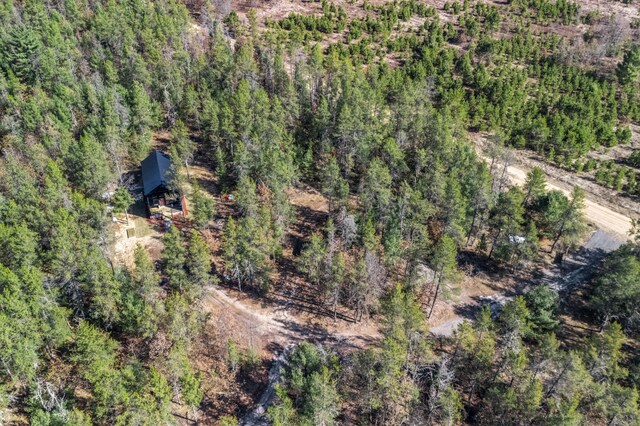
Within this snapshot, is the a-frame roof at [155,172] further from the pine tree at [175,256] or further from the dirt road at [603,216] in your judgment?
the dirt road at [603,216]

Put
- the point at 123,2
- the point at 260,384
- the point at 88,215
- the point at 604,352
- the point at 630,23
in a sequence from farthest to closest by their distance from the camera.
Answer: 1. the point at 630,23
2. the point at 123,2
3. the point at 88,215
4. the point at 260,384
5. the point at 604,352

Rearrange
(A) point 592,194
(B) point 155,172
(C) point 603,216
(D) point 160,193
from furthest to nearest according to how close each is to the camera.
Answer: (A) point 592,194 → (C) point 603,216 → (B) point 155,172 → (D) point 160,193

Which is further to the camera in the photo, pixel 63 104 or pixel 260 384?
pixel 63 104

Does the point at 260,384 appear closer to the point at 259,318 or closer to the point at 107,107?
the point at 259,318

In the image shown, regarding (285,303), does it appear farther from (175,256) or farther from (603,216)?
(603,216)

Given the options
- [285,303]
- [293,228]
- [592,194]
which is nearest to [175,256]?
[285,303]

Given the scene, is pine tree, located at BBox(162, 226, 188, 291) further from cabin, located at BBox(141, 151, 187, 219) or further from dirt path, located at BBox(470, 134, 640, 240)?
dirt path, located at BBox(470, 134, 640, 240)

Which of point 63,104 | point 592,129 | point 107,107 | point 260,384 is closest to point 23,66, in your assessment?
point 63,104

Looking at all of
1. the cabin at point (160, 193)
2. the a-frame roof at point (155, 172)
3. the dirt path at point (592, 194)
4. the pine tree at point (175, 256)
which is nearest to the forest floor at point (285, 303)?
the dirt path at point (592, 194)
